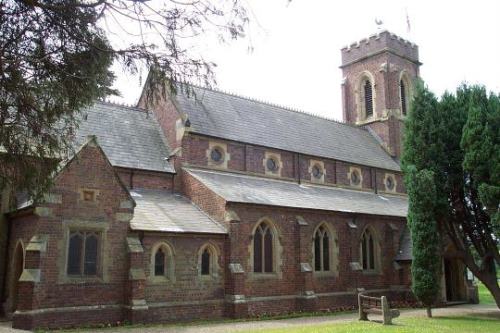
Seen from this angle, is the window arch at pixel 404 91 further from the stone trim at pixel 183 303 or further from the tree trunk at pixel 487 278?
the stone trim at pixel 183 303

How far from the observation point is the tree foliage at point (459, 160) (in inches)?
799

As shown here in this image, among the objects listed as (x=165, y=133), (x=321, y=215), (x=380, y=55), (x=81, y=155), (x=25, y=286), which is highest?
(x=380, y=55)

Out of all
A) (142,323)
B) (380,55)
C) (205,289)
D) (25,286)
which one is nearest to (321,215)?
(205,289)

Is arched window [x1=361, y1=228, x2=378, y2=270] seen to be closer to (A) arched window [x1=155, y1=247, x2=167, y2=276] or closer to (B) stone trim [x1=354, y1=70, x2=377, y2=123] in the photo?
(A) arched window [x1=155, y1=247, x2=167, y2=276]

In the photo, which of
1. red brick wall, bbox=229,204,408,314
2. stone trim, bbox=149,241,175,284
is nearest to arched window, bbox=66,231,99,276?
stone trim, bbox=149,241,175,284

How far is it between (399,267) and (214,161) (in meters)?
11.6

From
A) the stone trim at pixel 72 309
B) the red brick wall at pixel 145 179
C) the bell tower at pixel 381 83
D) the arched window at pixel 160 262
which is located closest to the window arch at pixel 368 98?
the bell tower at pixel 381 83

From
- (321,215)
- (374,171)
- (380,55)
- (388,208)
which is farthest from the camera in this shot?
(380,55)

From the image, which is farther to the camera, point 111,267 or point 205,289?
point 205,289

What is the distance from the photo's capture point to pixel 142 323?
692 inches

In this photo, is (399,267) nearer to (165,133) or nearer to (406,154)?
(406,154)

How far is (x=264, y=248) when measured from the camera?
2252 centimetres

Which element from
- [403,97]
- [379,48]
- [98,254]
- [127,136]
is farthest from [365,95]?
[98,254]

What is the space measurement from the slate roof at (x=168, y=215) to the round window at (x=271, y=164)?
5.73 m
